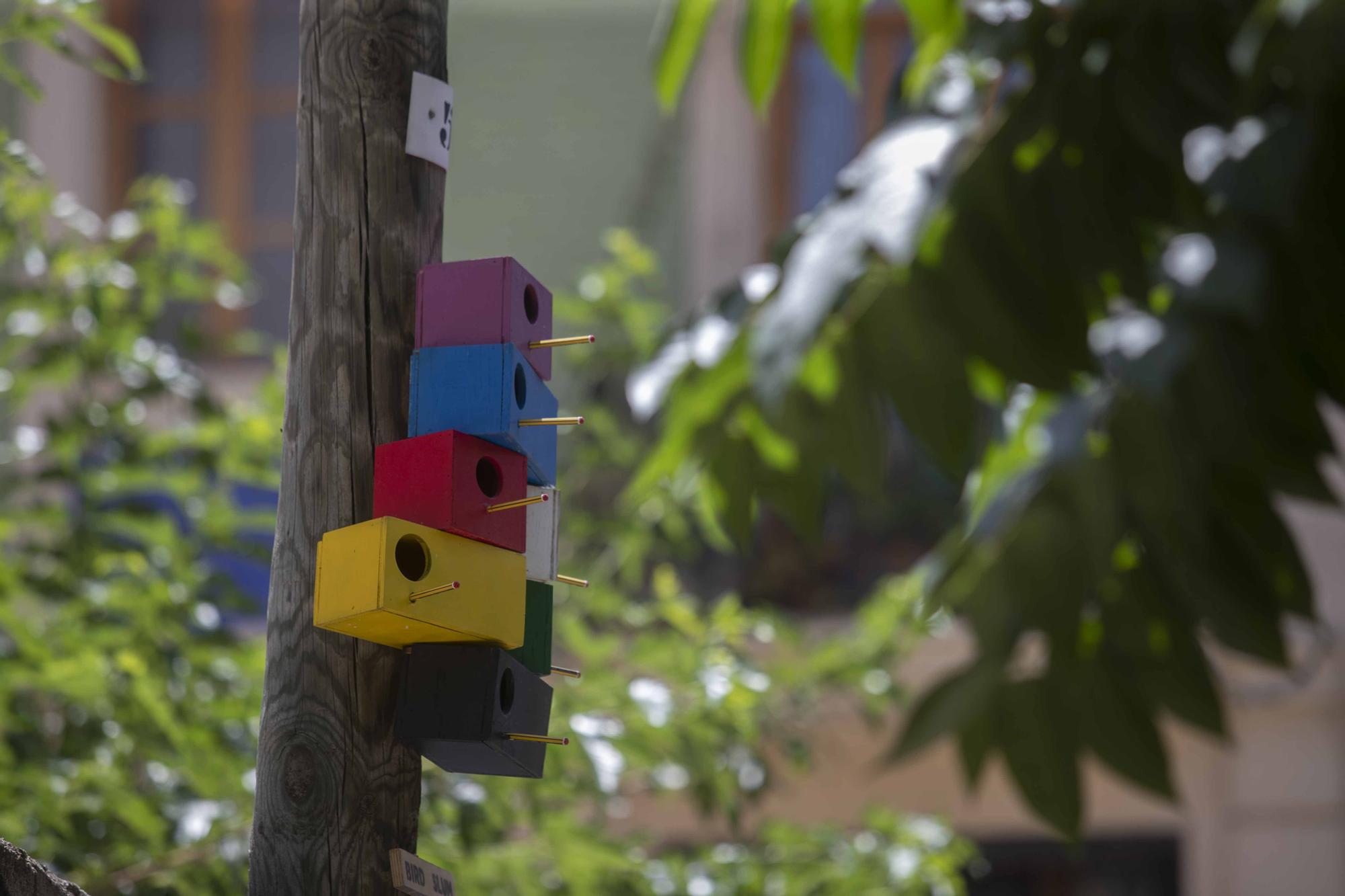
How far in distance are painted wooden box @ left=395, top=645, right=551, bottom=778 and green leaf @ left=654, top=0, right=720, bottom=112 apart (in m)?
0.78

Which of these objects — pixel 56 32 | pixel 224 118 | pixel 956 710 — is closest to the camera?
pixel 956 710

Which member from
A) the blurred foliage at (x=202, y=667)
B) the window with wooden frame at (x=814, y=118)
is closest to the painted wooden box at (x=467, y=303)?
the blurred foliage at (x=202, y=667)

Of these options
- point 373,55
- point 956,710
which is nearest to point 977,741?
point 956,710

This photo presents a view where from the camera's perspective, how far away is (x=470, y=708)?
159 centimetres

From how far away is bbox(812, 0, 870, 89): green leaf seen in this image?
73.7 inches

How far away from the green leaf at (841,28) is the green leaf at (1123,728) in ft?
2.62

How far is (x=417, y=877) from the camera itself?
1.58m

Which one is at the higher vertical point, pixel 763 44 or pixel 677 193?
pixel 677 193

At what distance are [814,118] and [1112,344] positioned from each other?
6882 mm

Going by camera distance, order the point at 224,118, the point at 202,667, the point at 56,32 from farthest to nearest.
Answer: the point at 224,118 → the point at 202,667 → the point at 56,32

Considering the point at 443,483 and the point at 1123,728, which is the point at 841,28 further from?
the point at 1123,728

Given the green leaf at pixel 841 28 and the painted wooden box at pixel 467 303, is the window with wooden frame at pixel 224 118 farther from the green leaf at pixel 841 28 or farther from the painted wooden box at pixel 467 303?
the painted wooden box at pixel 467 303

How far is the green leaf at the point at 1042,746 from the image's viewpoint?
1.50 meters

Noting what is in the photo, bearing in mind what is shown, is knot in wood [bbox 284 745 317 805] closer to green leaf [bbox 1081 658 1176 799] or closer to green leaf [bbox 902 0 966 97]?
green leaf [bbox 1081 658 1176 799]
